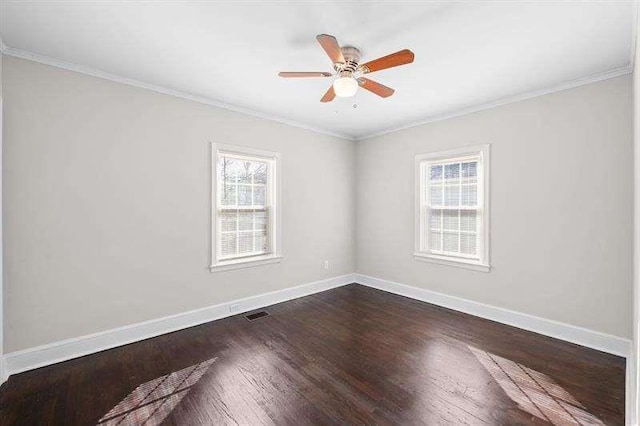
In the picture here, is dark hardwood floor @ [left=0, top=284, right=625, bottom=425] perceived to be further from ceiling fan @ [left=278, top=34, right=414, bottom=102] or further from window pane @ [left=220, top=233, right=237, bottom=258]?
ceiling fan @ [left=278, top=34, right=414, bottom=102]

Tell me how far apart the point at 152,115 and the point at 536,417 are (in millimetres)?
4242

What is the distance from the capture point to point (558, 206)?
3.11 m

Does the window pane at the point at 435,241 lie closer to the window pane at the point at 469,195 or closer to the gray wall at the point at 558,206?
the gray wall at the point at 558,206

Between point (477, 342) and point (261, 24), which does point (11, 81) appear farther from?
point (477, 342)

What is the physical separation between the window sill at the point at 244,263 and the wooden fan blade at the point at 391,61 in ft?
9.06

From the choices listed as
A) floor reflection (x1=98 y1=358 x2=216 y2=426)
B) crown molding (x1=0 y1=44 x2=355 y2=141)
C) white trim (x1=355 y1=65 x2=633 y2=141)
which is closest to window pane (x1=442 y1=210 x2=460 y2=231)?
white trim (x1=355 y1=65 x2=633 y2=141)

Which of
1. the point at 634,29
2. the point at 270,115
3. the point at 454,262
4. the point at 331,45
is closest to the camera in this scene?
the point at 331,45

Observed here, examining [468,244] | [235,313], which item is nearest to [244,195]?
[235,313]

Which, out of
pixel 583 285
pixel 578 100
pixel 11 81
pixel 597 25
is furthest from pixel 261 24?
pixel 583 285

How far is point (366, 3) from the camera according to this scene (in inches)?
75.1

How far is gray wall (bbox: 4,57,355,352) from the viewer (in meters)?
2.48

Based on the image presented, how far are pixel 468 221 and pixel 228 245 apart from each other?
10.7 ft

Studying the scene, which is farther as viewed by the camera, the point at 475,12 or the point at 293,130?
the point at 293,130

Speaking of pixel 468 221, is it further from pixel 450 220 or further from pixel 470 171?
pixel 470 171
